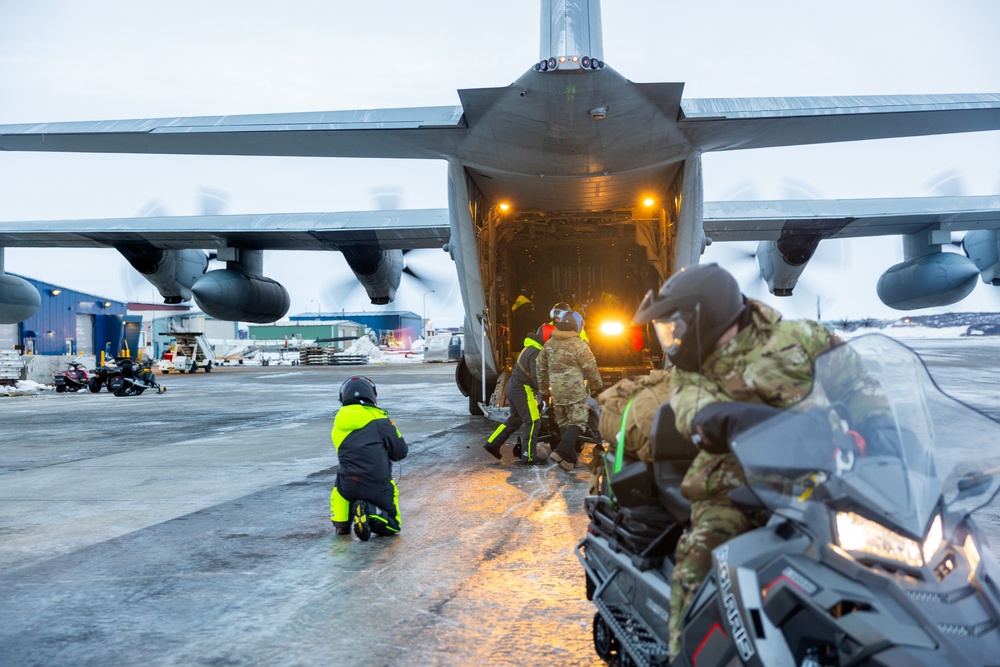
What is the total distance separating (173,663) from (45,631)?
2.89 feet

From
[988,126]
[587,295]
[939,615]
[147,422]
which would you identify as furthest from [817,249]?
[939,615]

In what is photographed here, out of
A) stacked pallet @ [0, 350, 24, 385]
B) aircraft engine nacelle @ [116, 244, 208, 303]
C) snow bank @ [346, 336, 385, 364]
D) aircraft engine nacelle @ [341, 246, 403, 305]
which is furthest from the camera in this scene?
snow bank @ [346, 336, 385, 364]

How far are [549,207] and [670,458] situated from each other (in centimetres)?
922

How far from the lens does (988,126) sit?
25.1 ft

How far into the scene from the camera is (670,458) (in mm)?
2562

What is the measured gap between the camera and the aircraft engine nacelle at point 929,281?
1363 cm

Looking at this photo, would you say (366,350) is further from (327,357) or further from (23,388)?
(23,388)

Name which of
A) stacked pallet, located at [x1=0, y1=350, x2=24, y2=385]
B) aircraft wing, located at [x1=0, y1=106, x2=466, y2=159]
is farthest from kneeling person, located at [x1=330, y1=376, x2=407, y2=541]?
stacked pallet, located at [x1=0, y1=350, x2=24, y2=385]

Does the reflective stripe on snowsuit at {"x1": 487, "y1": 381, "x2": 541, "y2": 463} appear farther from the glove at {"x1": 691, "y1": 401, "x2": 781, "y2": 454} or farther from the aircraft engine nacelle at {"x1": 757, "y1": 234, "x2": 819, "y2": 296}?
the aircraft engine nacelle at {"x1": 757, "y1": 234, "x2": 819, "y2": 296}

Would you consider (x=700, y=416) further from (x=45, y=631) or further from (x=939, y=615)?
(x=45, y=631)

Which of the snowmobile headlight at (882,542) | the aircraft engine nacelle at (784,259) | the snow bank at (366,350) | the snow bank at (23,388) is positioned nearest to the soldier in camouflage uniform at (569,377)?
the snowmobile headlight at (882,542)

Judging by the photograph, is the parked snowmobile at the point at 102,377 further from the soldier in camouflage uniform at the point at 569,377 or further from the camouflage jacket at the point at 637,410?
the camouflage jacket at the point at 637,410

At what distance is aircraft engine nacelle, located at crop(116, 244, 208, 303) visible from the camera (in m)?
16.2

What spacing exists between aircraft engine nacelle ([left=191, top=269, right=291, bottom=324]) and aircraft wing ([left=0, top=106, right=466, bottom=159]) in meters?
6.13
